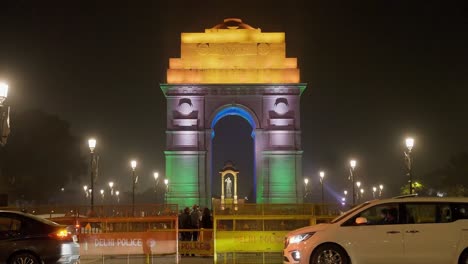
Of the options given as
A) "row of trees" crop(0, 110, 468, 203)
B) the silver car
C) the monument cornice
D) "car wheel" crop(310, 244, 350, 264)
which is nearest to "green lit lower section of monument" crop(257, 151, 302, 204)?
the monument cornice

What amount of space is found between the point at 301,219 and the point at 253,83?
41964mm

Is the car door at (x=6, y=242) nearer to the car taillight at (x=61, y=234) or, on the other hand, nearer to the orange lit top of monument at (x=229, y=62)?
the car taillight at (x=61, y=234)

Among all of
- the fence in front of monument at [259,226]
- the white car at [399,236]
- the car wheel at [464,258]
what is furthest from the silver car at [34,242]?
the car wheel at [464,258]

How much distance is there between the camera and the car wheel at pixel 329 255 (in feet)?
48.0

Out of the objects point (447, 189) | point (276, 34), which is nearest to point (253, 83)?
point (276, 34)

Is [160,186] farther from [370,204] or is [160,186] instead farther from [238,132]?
[370,204]

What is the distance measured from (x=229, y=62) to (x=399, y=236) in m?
49.2

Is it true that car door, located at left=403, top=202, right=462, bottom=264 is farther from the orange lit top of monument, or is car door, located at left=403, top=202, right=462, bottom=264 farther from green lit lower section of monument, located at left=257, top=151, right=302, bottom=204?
the orange lit top of monument

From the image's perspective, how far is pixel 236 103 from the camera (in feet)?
208

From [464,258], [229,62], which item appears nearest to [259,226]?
[464,258]

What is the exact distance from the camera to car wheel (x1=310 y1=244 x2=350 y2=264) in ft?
48.0

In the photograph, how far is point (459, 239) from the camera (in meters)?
14.5

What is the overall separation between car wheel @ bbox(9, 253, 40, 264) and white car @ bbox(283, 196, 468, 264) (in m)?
5.71

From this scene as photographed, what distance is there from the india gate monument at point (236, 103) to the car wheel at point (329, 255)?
47.5m
